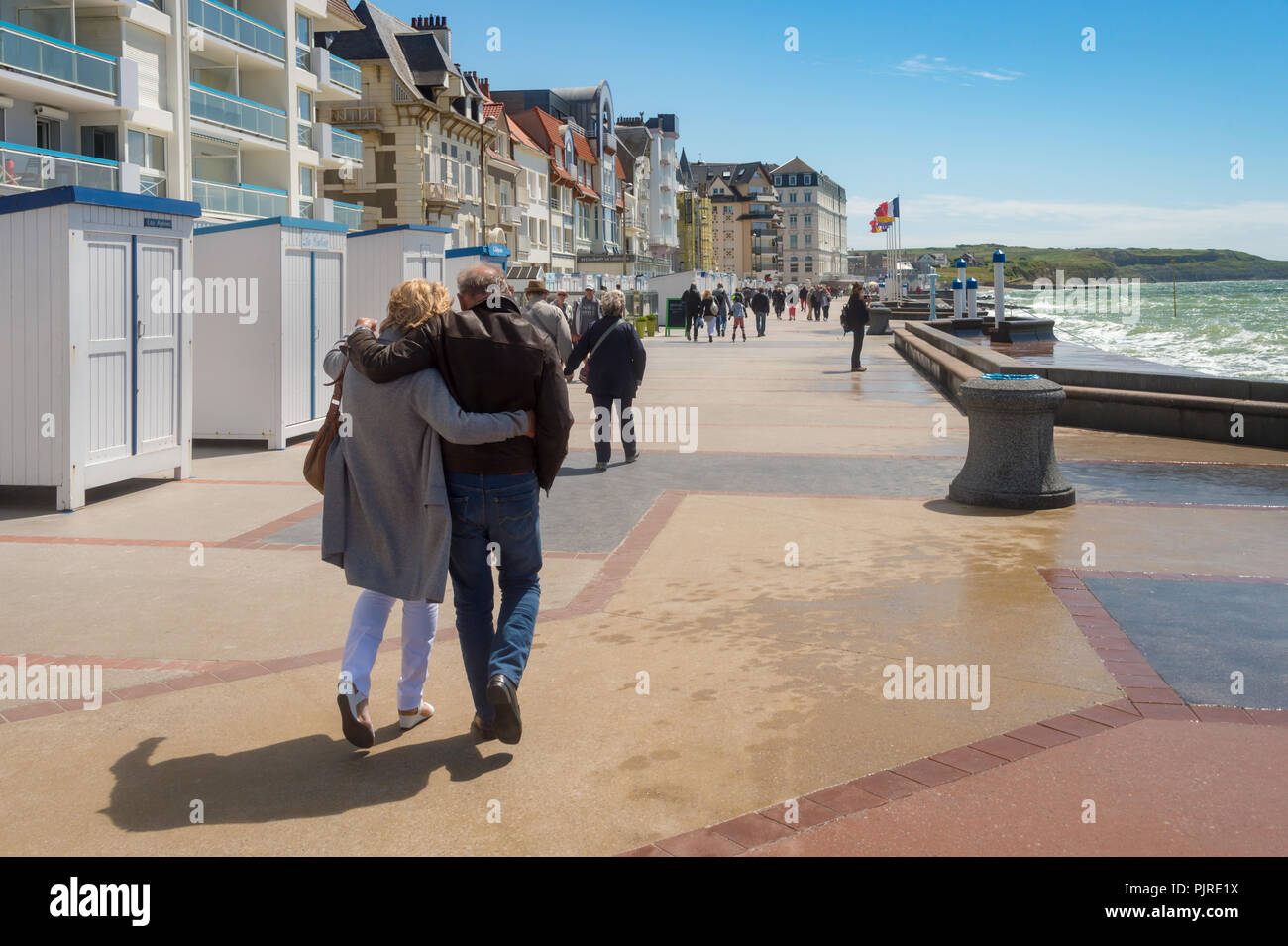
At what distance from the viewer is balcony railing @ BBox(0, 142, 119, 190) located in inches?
1115

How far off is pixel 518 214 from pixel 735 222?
97.0m

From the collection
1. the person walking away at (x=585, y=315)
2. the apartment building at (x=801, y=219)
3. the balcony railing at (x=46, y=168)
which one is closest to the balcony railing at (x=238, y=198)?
the balcony railing at (x=46, y=168)

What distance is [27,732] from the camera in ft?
15.8

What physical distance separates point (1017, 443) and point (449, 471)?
5.82 m

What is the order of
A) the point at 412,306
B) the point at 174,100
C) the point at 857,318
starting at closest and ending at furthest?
1. the point at 412,306
2. the point at 857,318
3. the point at 174,100

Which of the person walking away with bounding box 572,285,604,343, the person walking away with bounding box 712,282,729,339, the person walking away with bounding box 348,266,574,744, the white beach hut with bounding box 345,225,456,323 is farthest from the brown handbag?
the person walking away with bounding box 712,282,729,339

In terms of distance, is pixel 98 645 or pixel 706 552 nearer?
pixel 98 645

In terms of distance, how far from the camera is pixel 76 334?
9.74 m

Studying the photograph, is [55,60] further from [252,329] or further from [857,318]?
[252,329]

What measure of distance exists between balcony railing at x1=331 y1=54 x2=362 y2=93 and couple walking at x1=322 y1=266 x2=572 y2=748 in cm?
4636

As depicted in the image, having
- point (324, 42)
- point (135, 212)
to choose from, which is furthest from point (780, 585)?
point (324, 42)

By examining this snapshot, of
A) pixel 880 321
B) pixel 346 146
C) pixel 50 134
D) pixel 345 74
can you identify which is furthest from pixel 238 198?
pixel 880 321

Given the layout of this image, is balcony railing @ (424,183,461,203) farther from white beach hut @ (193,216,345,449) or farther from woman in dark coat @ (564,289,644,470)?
woman in dark coat @ (564,289,644,470)
